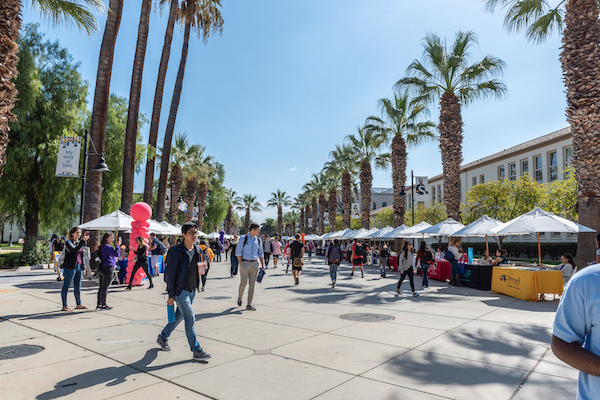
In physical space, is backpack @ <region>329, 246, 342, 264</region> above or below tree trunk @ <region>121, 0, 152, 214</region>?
below

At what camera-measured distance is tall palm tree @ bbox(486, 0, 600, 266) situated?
40.9 feet

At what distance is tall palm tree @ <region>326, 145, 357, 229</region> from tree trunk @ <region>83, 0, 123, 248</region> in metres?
26.4

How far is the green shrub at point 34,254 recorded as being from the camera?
21.6 m

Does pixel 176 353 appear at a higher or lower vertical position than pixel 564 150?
lower

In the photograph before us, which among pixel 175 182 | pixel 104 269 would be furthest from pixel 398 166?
pixel 104 269

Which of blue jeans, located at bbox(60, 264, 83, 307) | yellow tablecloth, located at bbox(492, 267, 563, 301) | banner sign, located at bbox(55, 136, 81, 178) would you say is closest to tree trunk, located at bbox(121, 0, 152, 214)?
banner sign, located at bbox(55, 136, 81, 178)

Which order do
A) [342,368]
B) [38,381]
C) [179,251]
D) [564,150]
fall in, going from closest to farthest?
[38,381] → [342,368] → [179,251] → [564,150]

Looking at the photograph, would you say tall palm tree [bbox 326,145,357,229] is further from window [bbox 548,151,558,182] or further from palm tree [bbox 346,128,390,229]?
window [bbox 548,151,558,182]

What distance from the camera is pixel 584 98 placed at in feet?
42.1

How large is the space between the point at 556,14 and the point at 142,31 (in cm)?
1761

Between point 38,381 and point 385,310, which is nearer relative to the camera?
point 38,381

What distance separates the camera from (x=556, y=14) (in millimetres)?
15742

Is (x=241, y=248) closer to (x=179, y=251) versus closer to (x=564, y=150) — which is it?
(x=179, y=251)

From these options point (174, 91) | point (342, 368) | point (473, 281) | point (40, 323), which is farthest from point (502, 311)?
point (174, 91)
